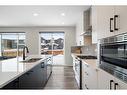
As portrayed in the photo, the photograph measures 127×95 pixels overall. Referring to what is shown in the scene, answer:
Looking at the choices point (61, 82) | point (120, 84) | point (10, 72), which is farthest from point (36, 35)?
point (120, 84)

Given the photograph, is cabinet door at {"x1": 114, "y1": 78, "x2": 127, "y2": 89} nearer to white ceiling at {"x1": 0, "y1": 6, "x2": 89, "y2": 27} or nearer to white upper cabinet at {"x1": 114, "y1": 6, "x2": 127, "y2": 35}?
white upper cabinet at {"x1": 114, "y1": 6, "x2": 127, "y2": 35}

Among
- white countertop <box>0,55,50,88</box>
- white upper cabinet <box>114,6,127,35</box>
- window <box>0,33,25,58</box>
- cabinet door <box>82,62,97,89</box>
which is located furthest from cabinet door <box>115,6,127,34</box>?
window <box>0,33,25,58</box>

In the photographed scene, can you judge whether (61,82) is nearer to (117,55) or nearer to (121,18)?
(117,55)

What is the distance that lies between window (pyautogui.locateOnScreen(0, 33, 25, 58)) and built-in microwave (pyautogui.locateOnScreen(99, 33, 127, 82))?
342 inches

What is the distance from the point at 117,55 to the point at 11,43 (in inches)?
375

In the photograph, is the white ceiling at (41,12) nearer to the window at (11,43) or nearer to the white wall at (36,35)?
the white wall at (36,35)

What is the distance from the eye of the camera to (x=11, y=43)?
34.6ft

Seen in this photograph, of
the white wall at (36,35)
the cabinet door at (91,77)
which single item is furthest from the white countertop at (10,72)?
the white wall at (36,35)

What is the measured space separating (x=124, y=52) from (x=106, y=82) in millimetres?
464

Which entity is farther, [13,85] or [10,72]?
[10,72]

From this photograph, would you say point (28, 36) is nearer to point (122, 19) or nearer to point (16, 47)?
point (16, 47)

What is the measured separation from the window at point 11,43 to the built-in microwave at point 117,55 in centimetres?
868

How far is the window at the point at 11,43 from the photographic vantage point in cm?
1044
